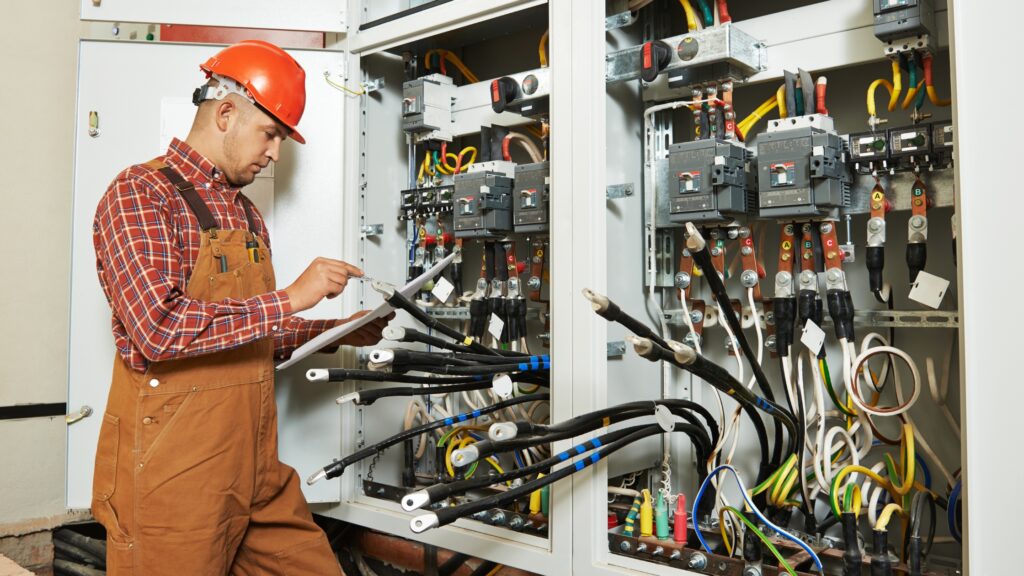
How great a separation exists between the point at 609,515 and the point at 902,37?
3.99 ft

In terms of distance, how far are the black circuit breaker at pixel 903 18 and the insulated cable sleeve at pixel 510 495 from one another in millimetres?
893

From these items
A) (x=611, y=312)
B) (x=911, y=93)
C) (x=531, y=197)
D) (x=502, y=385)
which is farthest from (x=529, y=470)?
(x=911, y=93)

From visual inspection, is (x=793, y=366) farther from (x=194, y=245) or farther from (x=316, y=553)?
(x=194, y=245)

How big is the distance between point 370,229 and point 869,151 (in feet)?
4.30

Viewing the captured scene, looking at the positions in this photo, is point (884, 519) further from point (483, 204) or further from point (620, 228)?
point (483, 204)

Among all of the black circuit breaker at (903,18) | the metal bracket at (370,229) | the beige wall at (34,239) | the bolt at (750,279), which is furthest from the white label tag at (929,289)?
the beige wall at (34,239)

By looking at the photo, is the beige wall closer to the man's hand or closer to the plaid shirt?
the plaid shirt

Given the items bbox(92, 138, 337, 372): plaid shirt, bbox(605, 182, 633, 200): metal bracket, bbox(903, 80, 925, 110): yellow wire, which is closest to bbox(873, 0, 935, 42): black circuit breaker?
bbox(903, 80, 925, 110): yellow wire

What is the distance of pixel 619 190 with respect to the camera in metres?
1.71

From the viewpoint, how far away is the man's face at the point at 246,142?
1.72 meters

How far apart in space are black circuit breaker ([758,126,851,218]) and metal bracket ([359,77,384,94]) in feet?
3.75

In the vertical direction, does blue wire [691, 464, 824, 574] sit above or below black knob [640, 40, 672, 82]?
below

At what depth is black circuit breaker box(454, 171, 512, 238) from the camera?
2018 mm

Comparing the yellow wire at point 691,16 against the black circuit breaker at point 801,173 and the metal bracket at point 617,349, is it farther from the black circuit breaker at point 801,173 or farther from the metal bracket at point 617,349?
the metal bracket at point 617,349
